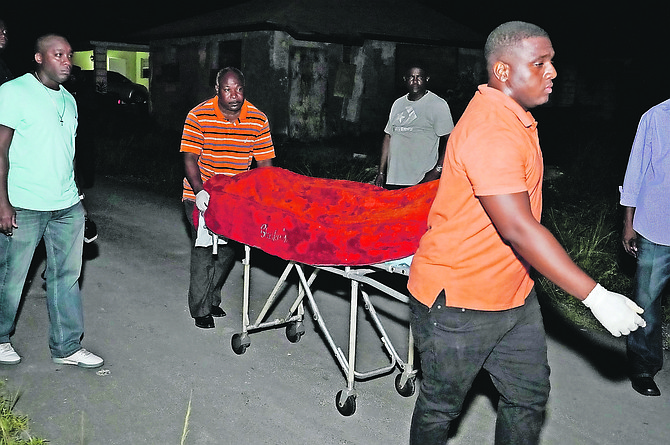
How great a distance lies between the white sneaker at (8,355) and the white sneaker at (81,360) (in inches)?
10.2

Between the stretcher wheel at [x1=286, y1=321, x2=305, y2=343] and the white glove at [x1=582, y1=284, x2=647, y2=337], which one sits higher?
the white glove at [x1=582, y1=284, x2=647, y2=337]

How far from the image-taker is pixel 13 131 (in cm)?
440

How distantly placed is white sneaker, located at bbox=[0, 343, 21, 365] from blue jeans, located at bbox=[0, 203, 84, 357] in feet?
0.17

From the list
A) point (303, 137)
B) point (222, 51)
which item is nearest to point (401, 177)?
point (303, 137)

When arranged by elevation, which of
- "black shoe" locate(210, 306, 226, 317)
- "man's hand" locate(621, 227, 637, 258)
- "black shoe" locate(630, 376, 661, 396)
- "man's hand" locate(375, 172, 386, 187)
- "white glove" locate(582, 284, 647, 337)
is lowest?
"black shoe" locate(210, 306, 226, 317)

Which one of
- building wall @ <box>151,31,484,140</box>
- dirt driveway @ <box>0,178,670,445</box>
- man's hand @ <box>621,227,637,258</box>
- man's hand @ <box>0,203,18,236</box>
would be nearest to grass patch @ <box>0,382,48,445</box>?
dirt driveway @ <box>0,178,670,445</box>

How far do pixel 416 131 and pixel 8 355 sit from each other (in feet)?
13.7

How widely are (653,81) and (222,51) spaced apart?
12371 mm

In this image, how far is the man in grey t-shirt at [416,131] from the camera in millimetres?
6891

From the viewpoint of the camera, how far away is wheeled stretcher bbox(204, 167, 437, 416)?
4.14m

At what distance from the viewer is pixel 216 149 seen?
5.67m

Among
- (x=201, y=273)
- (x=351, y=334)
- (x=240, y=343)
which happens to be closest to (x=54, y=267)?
(x=201, y=273)

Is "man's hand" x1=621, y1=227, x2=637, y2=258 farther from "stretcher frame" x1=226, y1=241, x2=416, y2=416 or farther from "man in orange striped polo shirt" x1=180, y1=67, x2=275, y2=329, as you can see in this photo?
"man in orange striped polo shirt" x1=180, y1=67, x2=275, y2=329

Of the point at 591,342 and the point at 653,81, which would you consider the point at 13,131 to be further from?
the point at 653,81
